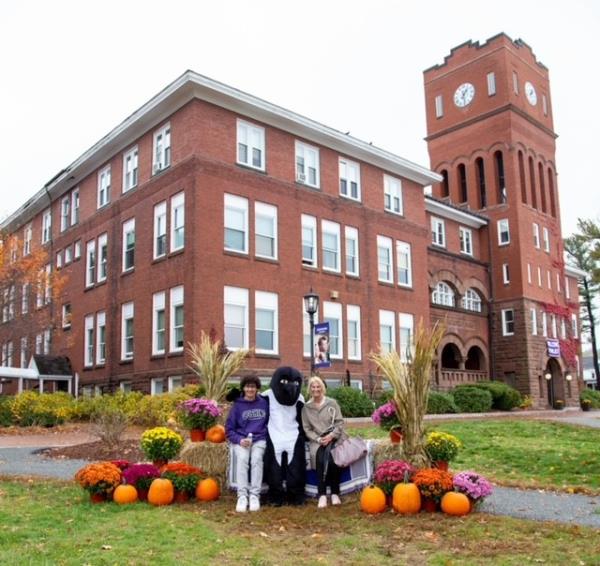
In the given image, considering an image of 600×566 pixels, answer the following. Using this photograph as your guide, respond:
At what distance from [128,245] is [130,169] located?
11.0 ft

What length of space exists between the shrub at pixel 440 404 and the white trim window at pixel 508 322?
43.9ft

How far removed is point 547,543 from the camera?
21.2ft

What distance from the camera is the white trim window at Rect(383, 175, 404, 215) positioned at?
34438 mm

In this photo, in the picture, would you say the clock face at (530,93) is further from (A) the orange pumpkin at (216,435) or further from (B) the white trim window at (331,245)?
(A) the orange pumpkin at (216,435)

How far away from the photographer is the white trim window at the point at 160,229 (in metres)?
27.9

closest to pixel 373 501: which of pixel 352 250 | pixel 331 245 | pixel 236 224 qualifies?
pixel 236 224

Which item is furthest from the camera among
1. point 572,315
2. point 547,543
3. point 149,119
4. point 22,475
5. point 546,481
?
point 572,315

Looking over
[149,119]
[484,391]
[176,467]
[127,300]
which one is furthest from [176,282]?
[176,467]

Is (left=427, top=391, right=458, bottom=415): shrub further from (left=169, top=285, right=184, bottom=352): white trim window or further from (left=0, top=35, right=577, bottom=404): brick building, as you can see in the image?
(left=169, top=285, right=184, bottom=352): white trim window

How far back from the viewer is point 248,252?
27250 millimetres

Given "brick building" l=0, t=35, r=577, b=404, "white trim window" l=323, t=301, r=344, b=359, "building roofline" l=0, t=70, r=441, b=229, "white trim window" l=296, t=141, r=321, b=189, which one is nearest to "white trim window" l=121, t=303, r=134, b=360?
"brick building" l=0, t=35, r=577, b=404

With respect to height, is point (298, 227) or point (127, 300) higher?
point (298, 227)

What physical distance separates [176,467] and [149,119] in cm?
2201

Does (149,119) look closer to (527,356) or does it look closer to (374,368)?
(374,368)
